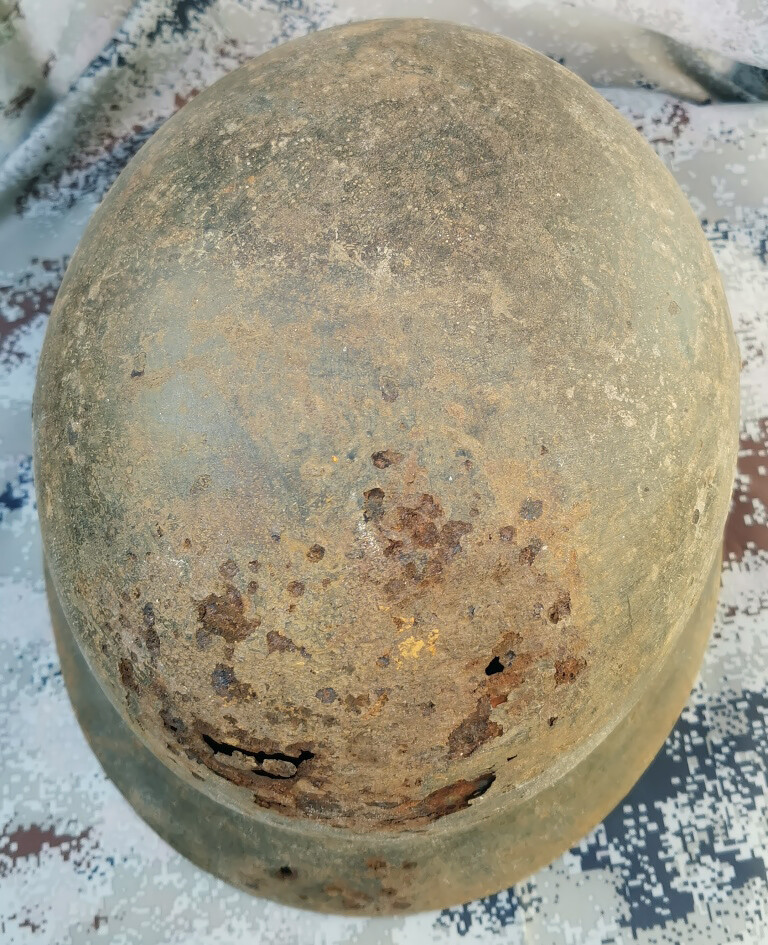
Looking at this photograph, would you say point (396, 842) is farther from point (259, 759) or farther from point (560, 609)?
point (560, 609)

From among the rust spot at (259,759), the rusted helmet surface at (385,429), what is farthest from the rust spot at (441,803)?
the rust spot at (259,759)

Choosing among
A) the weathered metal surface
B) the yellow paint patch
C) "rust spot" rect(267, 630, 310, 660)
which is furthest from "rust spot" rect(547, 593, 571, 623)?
the weathered metal surface

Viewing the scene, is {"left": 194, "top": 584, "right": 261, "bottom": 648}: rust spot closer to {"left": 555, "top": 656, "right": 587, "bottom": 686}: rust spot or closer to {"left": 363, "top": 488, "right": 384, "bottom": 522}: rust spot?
{"left": 363, "top": 488, "right": 384, "bottom": 522}: rust spot

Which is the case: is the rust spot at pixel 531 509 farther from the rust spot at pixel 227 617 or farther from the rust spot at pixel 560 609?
the rust spot at pixel 227 617

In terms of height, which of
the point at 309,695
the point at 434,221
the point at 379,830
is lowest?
the point at 379,830

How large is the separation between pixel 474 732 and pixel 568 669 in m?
0.11

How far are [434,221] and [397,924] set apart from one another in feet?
3.62

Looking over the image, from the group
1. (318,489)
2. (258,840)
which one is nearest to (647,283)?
(318,489)

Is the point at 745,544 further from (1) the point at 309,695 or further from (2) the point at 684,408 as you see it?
(1) the point at 309,695

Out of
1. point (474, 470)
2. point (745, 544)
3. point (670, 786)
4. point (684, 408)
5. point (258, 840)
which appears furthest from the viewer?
point (745, 544)

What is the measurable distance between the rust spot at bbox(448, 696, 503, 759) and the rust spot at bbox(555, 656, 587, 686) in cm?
8

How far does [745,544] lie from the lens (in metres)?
1.55

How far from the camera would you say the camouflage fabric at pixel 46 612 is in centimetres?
138

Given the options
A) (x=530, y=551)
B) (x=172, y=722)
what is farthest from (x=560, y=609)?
(x=172, y=722)
